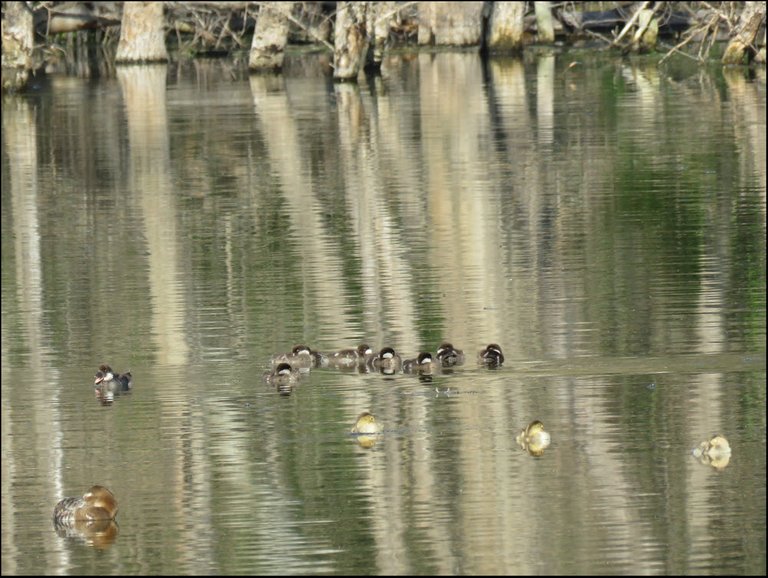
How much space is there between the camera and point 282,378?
1190 cm

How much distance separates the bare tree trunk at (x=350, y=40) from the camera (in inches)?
1438

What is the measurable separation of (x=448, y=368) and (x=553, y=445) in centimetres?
224

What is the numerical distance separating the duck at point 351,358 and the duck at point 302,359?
60mm

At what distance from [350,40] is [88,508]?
29.7 m

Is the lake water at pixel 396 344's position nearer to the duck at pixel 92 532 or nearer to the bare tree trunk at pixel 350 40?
the duck at pixel 92 532

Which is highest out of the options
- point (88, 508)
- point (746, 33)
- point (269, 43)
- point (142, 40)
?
point (142, 40)

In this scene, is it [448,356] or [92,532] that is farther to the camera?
[448,356]

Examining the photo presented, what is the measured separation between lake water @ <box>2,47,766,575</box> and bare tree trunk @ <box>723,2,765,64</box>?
335 inches

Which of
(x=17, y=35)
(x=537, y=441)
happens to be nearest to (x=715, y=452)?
(x=537, y=441)

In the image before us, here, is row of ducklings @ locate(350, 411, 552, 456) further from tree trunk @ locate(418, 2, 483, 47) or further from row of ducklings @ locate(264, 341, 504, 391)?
tree trunk @ locate(418, 2, 483, 47)

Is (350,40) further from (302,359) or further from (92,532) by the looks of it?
(92,532)

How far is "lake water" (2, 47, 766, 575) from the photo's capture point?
879 centimetres

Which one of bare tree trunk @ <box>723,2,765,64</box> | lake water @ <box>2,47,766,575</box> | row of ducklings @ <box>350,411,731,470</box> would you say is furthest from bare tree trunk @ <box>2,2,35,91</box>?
row of ducklings @ <box>350,411,731,470</box>

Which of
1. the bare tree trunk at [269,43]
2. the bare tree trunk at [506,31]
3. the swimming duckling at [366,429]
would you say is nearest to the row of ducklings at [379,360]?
the swimming duckling at [366,429]
